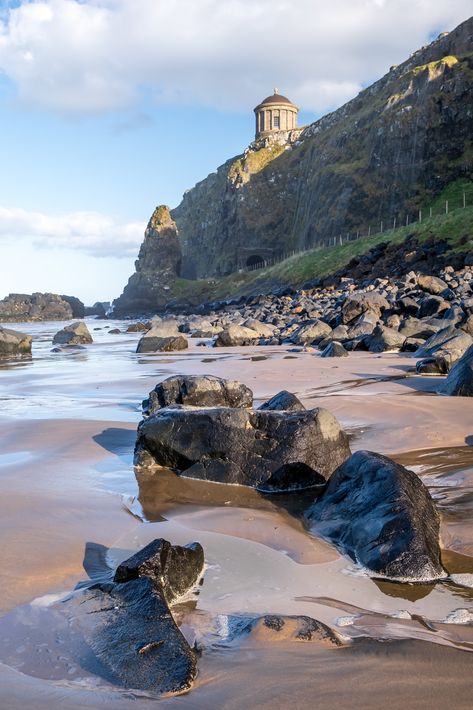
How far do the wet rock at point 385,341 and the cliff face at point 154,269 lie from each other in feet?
239

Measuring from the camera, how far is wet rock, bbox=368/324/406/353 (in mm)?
11758

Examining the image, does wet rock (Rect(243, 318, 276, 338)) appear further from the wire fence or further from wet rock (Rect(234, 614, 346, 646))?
the wire fence

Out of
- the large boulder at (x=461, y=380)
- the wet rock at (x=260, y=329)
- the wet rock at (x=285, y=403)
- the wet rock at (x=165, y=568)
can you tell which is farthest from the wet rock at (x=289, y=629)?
the wet rock at (x=260, y=329)

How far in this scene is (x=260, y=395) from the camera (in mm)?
7621

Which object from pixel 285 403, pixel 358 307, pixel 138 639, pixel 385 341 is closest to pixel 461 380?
pixel 285 403

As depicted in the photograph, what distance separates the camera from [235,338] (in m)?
17.0

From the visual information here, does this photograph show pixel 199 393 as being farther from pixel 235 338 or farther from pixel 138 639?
pixel 235 338

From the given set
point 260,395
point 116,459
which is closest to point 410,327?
point 260,395

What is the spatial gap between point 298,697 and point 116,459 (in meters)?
3.31

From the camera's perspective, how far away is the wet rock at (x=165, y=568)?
248 cm

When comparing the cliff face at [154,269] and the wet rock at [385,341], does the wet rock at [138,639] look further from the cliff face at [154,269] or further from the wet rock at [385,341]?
the cliff face at [154,269]

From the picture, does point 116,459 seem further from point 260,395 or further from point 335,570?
point 260,395

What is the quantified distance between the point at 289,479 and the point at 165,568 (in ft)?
6.18

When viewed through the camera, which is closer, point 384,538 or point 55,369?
point 384,538
